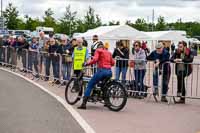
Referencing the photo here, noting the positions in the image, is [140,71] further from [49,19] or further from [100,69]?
[49,19]

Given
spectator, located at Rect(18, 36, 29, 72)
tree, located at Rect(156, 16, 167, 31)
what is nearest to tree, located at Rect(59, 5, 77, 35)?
tree, located at Rect(156, 16, 167, 31)

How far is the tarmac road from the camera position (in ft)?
29.7

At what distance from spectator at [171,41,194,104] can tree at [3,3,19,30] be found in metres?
63.8

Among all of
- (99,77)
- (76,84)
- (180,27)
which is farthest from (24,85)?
(180,27)

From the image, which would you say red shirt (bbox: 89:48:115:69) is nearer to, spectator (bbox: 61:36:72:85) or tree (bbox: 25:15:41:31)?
spectator (bbox: 61:36:72:85)

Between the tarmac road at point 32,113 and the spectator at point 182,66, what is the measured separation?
3558 mm

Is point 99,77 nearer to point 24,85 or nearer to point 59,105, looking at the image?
point 59,105

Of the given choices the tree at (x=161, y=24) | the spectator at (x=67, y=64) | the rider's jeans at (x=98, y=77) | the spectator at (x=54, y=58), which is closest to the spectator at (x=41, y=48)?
the spectator at (x=54, y=58)

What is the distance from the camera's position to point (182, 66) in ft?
45.7

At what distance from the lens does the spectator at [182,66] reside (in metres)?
13.8

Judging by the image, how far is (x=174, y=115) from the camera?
37.3 ft

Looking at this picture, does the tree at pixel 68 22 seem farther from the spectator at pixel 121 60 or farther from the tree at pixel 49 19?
the spectator at pixel 121 60

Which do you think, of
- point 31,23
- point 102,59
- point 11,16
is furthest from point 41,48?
point 31,23

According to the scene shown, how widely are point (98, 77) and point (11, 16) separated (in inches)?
2620
